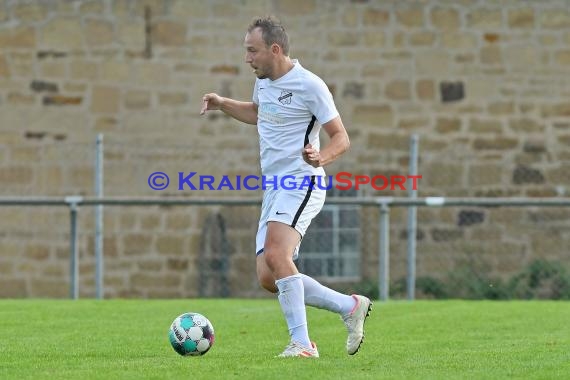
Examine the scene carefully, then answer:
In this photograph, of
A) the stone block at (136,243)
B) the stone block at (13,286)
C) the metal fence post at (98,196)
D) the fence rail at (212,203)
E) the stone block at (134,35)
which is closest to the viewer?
the fence rail at (212,203)

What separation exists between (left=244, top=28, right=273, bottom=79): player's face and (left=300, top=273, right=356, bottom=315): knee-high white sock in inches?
48.2

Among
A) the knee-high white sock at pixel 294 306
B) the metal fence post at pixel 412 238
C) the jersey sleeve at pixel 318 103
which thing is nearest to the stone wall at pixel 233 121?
the metal fence post at pixel 412 238

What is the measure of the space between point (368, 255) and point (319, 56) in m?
2.57

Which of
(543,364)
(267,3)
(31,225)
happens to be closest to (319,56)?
(267,3)

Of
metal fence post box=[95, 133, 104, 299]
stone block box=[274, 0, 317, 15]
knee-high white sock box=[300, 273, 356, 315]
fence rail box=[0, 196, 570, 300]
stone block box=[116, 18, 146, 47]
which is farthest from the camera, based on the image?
stone block box=[274, 0, 317, 15]

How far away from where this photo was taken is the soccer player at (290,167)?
8.20 metres

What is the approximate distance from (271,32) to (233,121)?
391 inches

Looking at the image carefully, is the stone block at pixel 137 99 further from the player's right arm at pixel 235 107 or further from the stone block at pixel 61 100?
the player's right arm at pixel 235 107

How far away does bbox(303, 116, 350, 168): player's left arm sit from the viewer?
7.98 meters

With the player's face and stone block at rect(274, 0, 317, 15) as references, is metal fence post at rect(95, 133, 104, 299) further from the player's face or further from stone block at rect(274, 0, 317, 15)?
the player's face

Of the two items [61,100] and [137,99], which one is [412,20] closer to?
[137,99]

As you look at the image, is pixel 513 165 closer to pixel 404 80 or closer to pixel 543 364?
pixel 404 80

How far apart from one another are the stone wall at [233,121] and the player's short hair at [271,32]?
9370 millimetres

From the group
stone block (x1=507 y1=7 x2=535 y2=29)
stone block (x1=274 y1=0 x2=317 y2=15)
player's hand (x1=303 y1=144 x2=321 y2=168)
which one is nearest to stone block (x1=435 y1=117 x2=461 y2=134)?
stone block (x1=507 y1=7 x2=535 y2=29)
